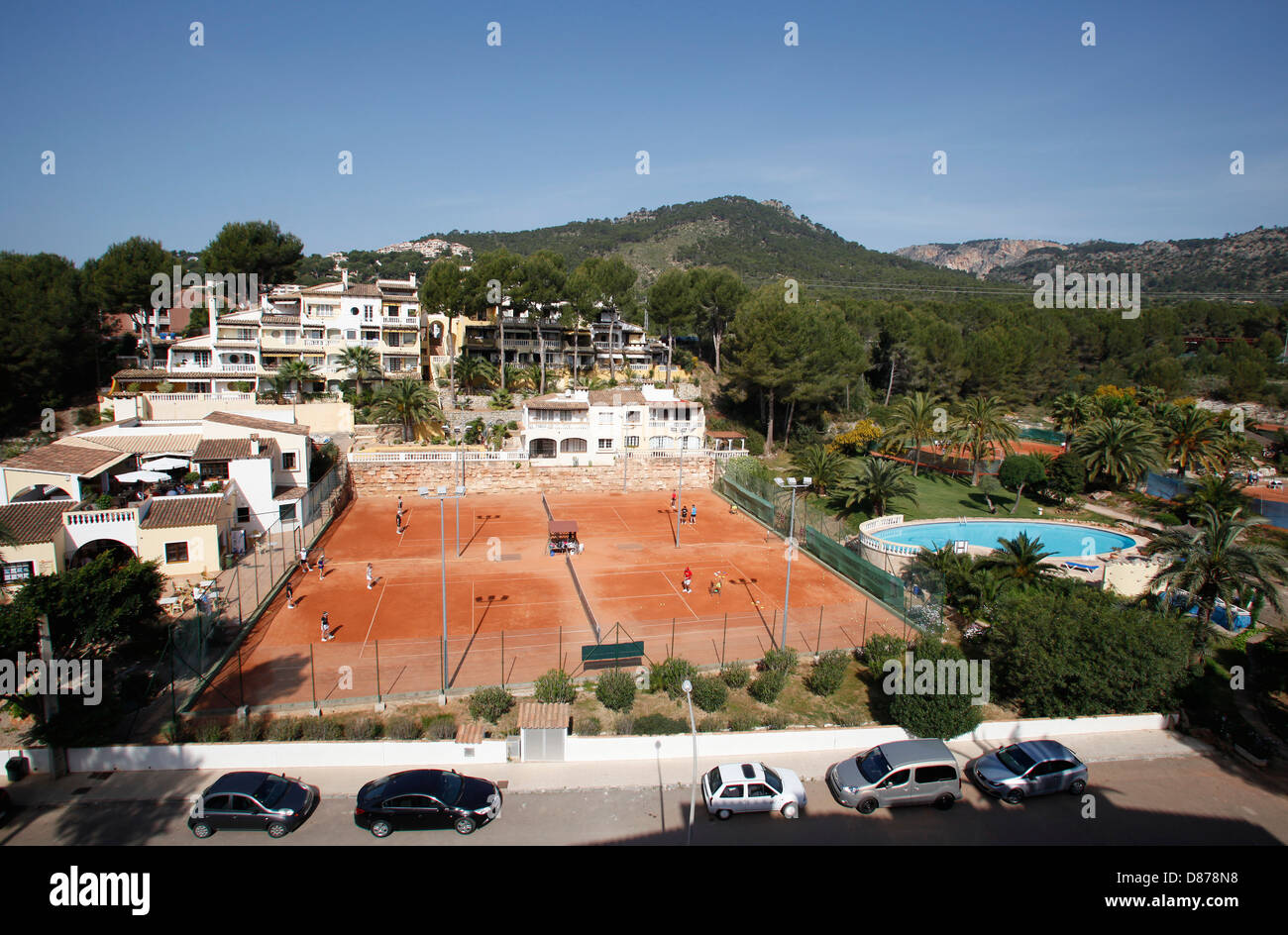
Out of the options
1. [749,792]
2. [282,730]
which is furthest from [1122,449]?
[282,730]

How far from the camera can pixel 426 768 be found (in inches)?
582

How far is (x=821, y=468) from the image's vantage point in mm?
40719

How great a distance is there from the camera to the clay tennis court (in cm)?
1967

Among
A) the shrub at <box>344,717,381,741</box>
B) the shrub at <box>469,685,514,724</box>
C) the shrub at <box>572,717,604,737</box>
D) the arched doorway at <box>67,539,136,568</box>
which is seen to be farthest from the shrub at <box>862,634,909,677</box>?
the arched doorway at <box>67,539,136,568</box>

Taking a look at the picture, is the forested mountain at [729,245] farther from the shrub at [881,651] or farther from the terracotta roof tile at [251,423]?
the shrub at [881,651]

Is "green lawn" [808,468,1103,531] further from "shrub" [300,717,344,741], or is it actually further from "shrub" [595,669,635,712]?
"shrub" [300,717,344,741]

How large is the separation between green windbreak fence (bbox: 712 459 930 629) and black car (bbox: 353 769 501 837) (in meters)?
16.1

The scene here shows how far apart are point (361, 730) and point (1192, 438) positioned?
→ 4570cm

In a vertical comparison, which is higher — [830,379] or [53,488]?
[830,379]

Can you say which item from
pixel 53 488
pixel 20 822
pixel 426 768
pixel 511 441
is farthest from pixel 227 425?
pixel 426 768

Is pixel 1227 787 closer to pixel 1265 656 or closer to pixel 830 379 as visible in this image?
pixel 1265 656

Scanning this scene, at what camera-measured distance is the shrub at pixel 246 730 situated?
1622 cm

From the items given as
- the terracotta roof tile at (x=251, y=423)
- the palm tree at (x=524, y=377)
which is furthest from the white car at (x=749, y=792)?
the palm tree at (x=524, y=377)

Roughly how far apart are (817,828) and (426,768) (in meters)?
8.25
